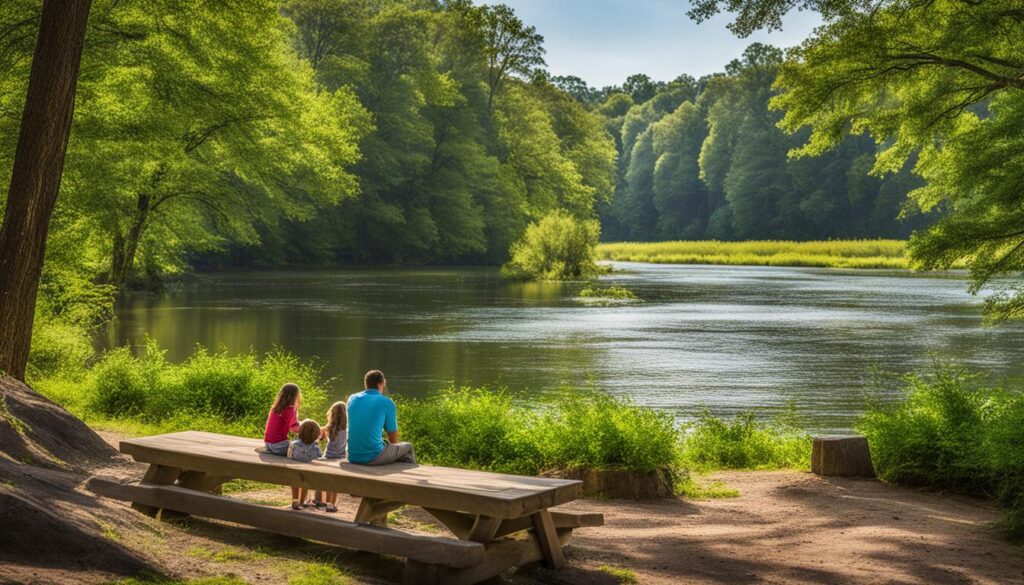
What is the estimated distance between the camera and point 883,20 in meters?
17.7

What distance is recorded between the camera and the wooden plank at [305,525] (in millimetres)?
5879

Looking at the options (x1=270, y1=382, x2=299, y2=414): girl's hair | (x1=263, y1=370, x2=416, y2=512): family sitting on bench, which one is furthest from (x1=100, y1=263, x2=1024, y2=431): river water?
(x1=263, y1=370, x2=416, y2=512): family sitting on bench

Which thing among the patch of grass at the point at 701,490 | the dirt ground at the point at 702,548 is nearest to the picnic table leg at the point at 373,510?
the dirt ground at the point at 702,548

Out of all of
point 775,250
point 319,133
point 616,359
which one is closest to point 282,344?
point 616,359

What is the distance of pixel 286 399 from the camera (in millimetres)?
7664

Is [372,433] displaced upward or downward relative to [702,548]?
upward

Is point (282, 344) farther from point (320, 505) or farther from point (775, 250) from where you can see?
point (775, 250)

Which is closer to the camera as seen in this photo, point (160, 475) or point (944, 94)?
point (160, 475)

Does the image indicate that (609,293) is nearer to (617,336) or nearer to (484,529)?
(617,336)

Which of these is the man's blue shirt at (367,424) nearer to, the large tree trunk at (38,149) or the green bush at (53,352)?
the large tree trunk at (38,149)

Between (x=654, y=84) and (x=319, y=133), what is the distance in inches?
5690

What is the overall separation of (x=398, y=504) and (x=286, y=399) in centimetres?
139

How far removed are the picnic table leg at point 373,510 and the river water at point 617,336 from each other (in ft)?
22.0

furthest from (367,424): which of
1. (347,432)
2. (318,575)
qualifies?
(318,575)
